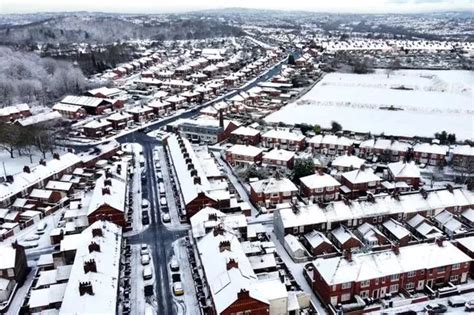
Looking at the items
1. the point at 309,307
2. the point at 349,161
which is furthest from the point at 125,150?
the point at 309,307

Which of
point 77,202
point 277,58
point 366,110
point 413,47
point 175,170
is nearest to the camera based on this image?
point 77,202

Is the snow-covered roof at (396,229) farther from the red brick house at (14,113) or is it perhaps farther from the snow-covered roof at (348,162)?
the red brick house at (14,113)

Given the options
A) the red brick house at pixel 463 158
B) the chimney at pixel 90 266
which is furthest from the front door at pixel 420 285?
the red brick house at pixel 463 158

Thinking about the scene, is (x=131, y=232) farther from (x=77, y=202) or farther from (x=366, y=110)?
(x=366, y=110)

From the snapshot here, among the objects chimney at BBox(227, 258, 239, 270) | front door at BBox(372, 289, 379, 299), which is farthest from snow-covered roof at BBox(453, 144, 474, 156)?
chimney at BBox(227, 258, 239, 270)

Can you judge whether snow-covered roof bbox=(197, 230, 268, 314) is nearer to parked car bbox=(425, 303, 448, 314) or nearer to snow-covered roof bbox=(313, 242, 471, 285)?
snow-covered roof bbox=(313, 242, 471, 285)
